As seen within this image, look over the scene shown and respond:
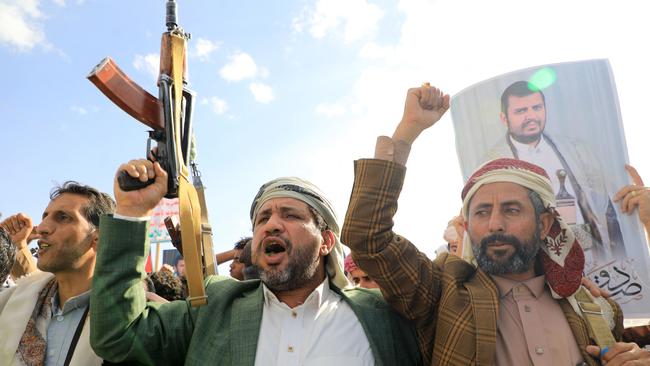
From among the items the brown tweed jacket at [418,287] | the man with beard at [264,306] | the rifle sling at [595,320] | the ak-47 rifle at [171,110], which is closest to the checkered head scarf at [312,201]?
the man with beard at [264,306]

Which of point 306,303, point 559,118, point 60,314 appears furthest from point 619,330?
point 60,314

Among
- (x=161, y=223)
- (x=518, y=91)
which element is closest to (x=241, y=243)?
(x=518, y=91)

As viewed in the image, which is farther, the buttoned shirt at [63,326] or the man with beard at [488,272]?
the buttoned shirt at [63,326]

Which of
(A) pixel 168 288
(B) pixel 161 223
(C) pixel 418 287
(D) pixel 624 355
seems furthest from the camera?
(B) pixel 161 223

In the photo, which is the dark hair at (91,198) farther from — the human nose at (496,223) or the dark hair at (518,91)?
the dark hair at (518,91)

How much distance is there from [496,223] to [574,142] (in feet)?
4.74

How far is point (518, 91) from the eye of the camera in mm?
3908

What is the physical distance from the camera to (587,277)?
12.0 feet

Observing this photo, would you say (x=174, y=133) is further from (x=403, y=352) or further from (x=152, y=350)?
(x=403, y=352)

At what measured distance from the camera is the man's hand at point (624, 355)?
7.90 ft

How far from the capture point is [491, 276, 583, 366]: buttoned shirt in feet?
8.40

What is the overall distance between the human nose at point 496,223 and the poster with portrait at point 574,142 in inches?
43.3

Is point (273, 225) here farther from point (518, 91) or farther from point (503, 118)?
point (518, 91)

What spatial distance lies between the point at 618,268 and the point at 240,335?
Answer: 2.67m
